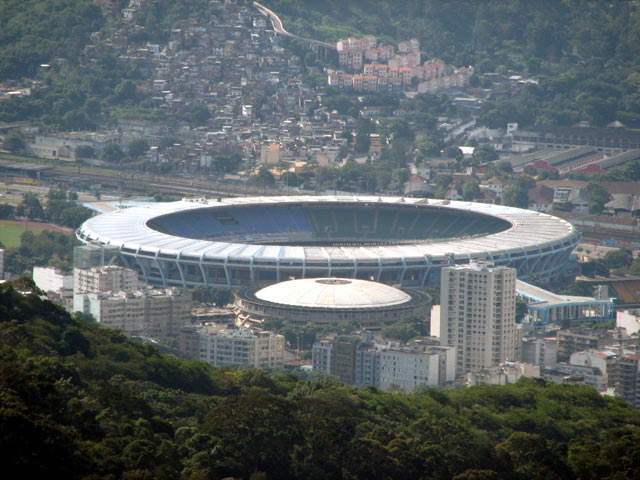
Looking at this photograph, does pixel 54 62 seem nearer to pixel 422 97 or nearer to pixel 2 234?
pixel 422 97

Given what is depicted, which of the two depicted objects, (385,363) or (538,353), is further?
(538,353)

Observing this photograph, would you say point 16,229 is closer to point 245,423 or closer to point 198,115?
point 198,115

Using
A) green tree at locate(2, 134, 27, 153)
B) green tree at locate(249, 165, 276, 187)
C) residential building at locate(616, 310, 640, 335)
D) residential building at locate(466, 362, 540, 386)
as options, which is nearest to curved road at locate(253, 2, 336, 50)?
green tree at locate(2, 134, 27, 153)

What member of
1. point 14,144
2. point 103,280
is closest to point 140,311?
point 103,280

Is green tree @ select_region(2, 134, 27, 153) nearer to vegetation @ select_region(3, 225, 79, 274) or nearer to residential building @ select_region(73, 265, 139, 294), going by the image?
vegetation @ select_region(3, 225, 79, 274)

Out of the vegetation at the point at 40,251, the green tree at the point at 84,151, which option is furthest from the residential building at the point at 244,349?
the green tree at the point at 84,151

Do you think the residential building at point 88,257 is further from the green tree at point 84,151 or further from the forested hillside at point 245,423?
the green tree at point 84,151

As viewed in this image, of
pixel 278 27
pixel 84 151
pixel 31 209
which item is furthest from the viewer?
pixel 278 27
